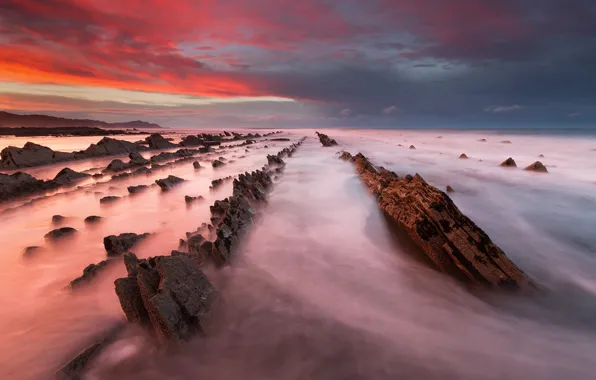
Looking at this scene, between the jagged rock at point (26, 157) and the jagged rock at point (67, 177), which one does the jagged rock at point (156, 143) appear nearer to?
the jagged rock at point (26, 157)

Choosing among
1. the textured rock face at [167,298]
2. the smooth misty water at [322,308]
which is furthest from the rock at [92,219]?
the textured rock face at [167,298]

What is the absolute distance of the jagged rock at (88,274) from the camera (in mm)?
4076

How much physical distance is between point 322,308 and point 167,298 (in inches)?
78.0

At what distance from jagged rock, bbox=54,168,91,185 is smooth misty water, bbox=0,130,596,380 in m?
3.70

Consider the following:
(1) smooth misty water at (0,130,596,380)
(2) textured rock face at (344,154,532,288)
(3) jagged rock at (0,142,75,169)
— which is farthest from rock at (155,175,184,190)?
(3) jagged rock at (0,142,75,169)

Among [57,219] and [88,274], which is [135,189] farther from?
[88,274]

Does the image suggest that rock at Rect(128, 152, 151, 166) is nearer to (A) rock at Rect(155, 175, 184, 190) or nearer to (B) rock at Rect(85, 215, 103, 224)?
(A) rock at Rect(155, 175, 184, 190)

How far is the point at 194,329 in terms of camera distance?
129 inches

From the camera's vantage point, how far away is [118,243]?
16.9 feet

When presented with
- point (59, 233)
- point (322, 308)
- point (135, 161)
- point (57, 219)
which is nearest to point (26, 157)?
point (135, 161)

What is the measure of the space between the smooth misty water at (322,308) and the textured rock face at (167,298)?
18 centimetres

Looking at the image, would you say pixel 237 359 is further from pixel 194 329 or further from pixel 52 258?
pixel 52 258

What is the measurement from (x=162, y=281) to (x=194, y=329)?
673 mm

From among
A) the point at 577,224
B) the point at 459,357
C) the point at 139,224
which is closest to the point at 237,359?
the point at 459,357
